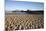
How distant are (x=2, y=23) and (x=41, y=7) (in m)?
0.53

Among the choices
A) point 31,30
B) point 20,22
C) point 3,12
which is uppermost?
point 3,12

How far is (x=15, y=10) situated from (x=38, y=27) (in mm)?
365

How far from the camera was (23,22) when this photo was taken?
985 mm

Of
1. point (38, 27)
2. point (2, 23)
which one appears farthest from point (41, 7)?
point (2, 23)

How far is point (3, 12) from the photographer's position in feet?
3.11

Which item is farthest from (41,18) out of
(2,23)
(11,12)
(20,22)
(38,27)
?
(2,23)

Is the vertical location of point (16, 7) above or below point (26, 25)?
above

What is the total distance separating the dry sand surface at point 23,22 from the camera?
0.96 m

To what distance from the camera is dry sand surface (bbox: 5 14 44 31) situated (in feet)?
3.14

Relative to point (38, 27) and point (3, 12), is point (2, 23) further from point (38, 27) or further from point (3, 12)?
point (38, 27)

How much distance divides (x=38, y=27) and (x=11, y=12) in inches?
15.4

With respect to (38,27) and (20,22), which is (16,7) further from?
(38,27)

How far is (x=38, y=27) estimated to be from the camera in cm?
102

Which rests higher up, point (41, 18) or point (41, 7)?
point (41, 7)
